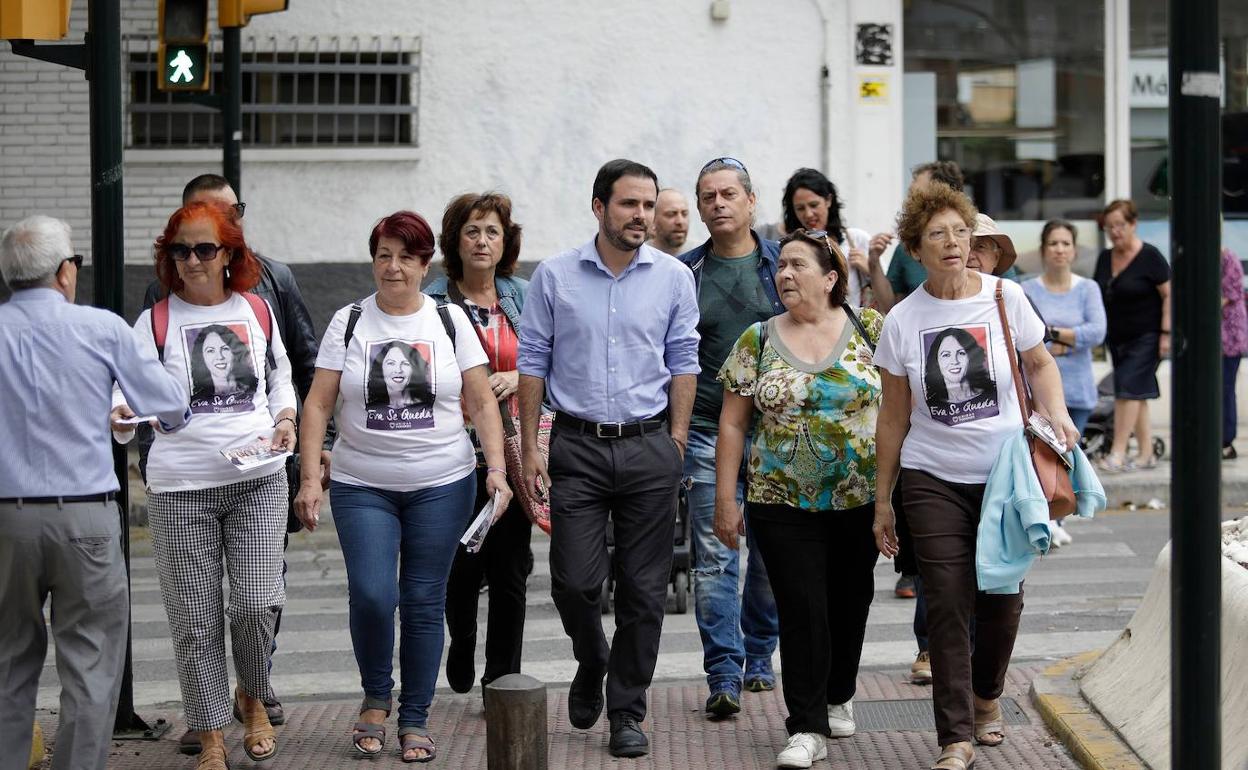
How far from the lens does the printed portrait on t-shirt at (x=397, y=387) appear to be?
648cm

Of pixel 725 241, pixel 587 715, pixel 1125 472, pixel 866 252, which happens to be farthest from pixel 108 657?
pixel 1125 472

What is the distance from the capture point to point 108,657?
18.2ft

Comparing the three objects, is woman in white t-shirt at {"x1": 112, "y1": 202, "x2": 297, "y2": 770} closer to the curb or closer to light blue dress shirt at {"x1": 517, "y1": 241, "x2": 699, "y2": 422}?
light blue dress shirt at {"x1": 517, "y1": 241, "x2": 699, "y2": 422}

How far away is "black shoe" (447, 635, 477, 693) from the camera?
7316 millimetres

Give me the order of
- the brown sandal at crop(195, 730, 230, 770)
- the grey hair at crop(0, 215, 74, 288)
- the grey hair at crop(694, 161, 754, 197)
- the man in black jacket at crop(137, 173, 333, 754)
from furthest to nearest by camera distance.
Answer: the grey hair at crop(694, 161, 754, 197) → the man in black jacket at crop(137, 173, 333, 754) → the brown sandal at crop(195, 730, 230, 770) → the grey hair at crop(0, 215, 74, 288)

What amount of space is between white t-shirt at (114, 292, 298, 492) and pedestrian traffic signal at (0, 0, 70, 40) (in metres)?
1.25

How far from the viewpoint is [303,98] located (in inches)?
617

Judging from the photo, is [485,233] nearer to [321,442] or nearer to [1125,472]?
[321,442]

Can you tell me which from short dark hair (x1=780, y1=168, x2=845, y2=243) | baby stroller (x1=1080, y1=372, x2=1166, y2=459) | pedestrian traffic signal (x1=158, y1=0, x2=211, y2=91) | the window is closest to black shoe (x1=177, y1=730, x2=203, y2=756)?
short dark hair (x1=780, y1=168, x2=845, y2=243)

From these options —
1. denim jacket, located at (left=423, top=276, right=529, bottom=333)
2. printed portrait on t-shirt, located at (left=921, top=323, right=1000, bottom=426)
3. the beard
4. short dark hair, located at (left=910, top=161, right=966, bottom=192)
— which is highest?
short dark hair, located at (left=910, top=161, right=966, bottom=192)

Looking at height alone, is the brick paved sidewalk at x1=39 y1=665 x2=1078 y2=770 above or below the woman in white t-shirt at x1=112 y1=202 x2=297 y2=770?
below

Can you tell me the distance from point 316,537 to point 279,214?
13.5 feet

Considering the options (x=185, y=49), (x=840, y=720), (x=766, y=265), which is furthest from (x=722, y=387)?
(x=185, y=49)

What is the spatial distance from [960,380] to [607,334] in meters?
1.29
